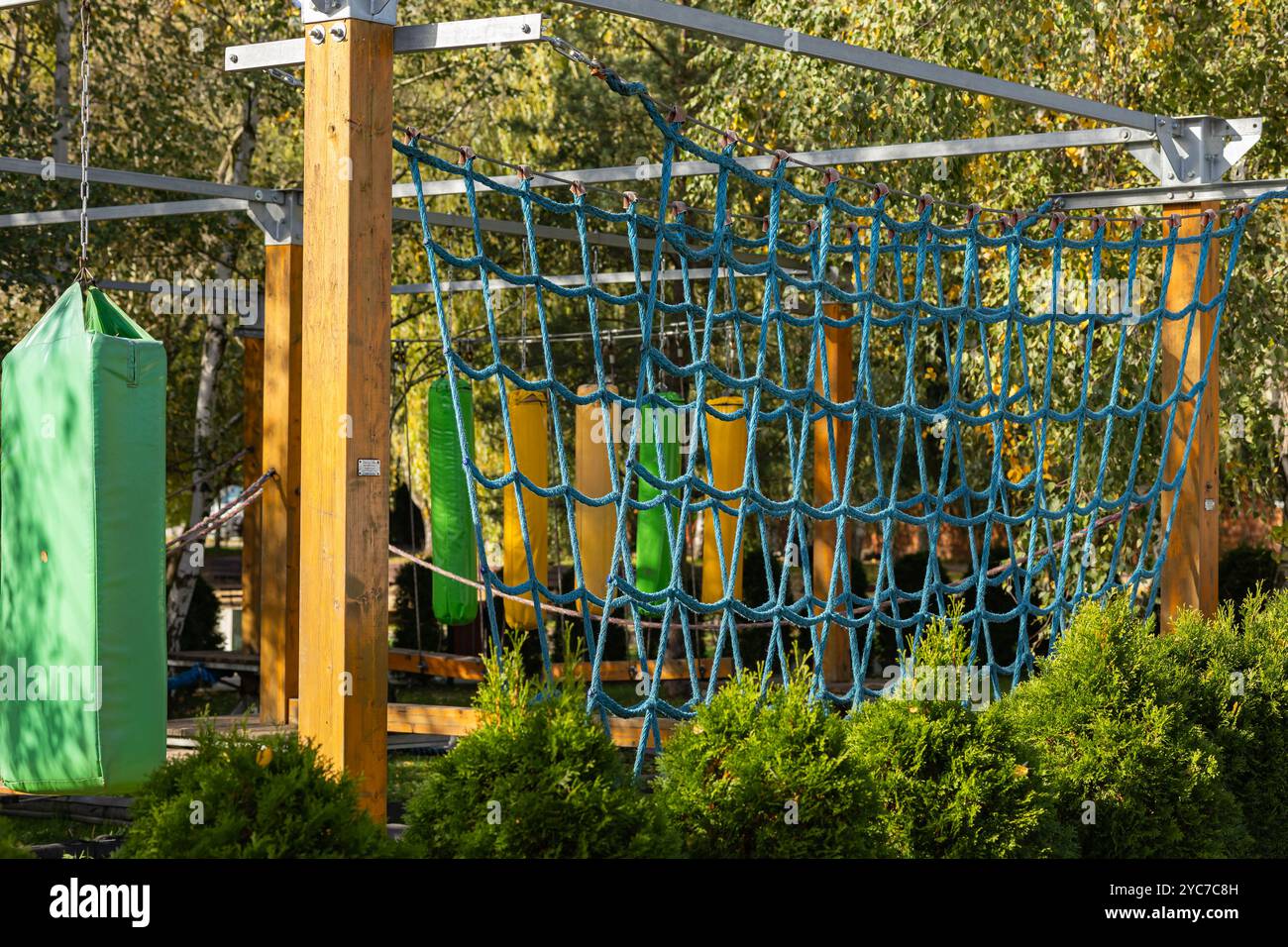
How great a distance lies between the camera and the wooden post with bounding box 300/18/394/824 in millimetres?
3098

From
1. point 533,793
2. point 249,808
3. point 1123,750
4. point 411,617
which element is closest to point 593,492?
point 1123,750

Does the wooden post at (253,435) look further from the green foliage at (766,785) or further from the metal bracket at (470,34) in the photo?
the green foliage at (766,785)

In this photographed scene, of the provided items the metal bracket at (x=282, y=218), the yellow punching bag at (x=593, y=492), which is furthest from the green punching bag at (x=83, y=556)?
the yellow punching bag at (x=593, y=492)

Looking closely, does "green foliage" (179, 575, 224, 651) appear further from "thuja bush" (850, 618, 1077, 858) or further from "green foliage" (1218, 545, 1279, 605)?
"thuja bush" (850, 618, 1077, 858)

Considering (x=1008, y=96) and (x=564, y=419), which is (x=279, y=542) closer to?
(x=1008, y=96)

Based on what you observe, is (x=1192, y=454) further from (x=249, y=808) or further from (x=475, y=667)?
(x=475, y=667)

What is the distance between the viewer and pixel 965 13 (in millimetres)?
7703

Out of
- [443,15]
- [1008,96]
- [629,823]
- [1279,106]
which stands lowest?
[629,823]

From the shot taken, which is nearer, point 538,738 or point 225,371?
point 538,738

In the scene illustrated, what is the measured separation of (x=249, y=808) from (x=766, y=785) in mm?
978

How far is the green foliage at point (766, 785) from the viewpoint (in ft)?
9.85

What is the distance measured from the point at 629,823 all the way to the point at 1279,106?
666 centimetres

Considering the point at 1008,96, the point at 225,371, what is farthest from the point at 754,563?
the point at 1008,96

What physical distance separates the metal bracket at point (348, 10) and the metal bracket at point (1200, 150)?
3155mm
